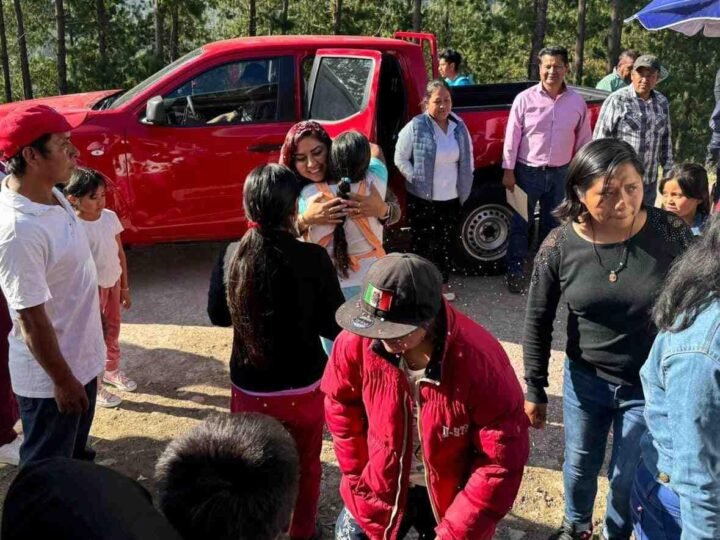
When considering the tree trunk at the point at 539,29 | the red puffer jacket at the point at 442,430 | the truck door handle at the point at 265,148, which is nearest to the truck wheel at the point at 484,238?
the truck door handle at the point at 265,148

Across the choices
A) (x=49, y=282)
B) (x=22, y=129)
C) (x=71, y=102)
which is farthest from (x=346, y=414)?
(x=71, y=102)

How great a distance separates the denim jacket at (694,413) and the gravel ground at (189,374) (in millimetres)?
1432

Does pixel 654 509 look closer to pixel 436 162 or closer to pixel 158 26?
pixel 436 162

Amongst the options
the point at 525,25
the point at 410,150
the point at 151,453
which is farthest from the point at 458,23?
the point at 151,453

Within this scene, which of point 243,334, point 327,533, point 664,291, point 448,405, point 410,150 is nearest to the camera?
point 664,291

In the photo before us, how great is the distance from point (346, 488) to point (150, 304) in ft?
11.8

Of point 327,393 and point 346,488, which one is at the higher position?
point 327,393

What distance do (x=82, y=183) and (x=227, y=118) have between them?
6.81 ft

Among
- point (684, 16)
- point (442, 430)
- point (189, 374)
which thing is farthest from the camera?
point (684, 16)

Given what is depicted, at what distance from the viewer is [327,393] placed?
210cm

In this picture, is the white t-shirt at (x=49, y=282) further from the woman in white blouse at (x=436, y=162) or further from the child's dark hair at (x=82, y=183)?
the woman in white blouse at (x=436, y=162)

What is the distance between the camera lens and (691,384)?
58.1 inches

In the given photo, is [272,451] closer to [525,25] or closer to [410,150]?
[410,150]

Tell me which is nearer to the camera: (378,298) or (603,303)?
(378,298)
